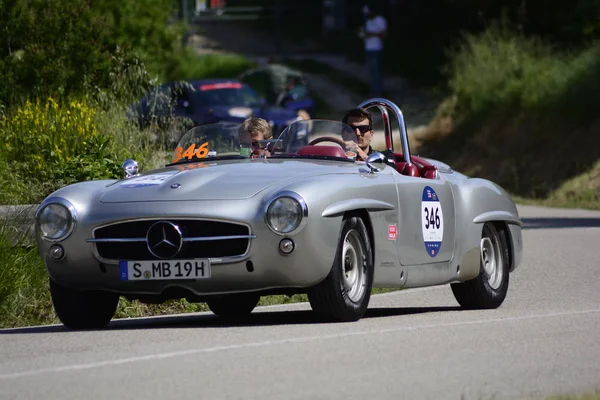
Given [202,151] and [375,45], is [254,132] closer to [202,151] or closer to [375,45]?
[202,151]

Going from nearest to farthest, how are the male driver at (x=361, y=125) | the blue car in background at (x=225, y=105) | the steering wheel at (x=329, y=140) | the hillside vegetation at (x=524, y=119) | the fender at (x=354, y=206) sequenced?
the fender at (x=354, y=206), the steering wheel at (x=329, y=140), the male driver at (x=361, y=125), the hillside vegetation at (x=524, y=119), the blue car in background at (x=225, y=105)

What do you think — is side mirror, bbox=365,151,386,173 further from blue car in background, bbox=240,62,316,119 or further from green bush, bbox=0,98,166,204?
blue car in background, bbox=240,62,316,119

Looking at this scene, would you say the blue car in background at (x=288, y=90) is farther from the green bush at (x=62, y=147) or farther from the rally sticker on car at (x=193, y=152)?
the rally sticker on car at (x=193, y=152)

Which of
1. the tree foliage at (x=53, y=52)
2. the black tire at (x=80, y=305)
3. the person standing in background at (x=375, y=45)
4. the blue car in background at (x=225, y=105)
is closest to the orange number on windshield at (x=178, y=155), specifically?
the black tire at (x=80, y=305)

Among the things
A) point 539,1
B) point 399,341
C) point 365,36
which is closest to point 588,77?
point 539,1

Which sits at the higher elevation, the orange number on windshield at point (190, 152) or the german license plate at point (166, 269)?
the orange number on windshield at point (190, 152)

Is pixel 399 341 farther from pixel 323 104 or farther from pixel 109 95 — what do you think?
pixel 323 104

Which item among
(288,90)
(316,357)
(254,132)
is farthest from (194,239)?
(288,90)

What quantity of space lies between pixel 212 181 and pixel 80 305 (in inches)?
44.2

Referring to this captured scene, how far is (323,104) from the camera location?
4047 centimetres

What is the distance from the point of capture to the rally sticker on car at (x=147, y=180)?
30.3 ft

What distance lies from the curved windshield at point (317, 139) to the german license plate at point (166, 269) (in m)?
1.55

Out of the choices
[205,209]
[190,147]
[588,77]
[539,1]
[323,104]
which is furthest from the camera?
[323,104]

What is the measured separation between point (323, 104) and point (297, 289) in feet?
104
